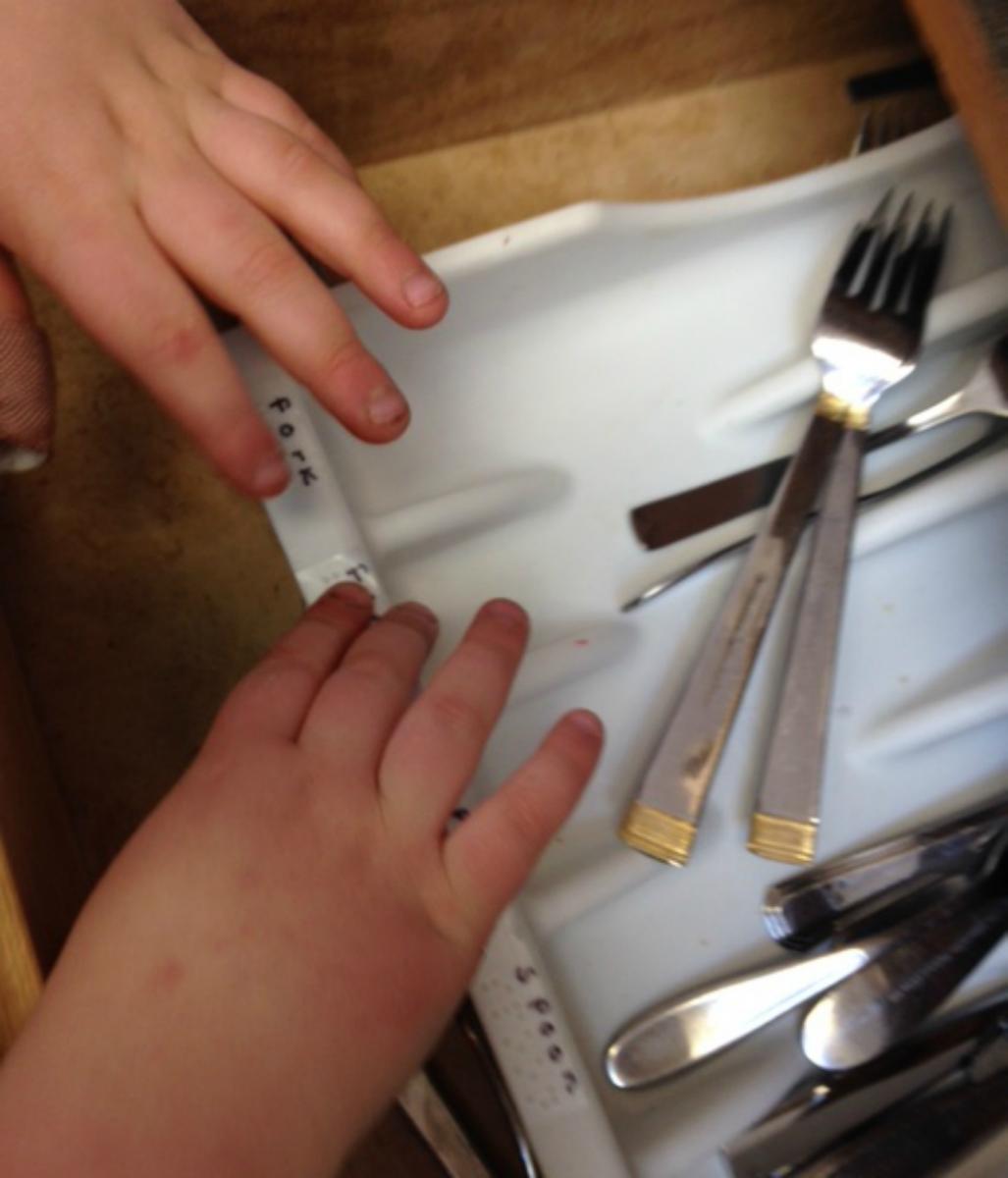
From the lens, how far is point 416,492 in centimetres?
42

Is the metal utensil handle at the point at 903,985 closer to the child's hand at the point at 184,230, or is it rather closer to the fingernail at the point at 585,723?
the fingernail at the point at 585,723

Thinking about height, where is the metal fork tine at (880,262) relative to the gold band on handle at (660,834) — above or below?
above

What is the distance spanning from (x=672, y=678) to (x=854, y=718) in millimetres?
77

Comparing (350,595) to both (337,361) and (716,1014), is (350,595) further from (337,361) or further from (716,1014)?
(716,1014)

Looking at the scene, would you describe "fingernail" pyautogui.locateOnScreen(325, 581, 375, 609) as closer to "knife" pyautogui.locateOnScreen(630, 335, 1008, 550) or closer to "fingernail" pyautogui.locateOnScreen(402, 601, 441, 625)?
"fingernail" pyautogui.locateOnScreen(402, 601, 441, 625)

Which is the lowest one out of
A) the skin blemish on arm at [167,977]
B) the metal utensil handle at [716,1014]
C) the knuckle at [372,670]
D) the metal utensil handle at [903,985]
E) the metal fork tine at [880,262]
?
the metal utensil handle at [903,985]

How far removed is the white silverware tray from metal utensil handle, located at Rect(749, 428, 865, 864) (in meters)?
0.02

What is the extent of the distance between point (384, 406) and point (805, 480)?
0.59 feet

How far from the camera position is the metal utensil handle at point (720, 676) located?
0.38 m

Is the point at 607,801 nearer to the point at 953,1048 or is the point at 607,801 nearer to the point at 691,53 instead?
the point at 953,1048

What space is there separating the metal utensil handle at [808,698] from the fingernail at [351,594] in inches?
6.4

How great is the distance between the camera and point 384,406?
12.9 inches

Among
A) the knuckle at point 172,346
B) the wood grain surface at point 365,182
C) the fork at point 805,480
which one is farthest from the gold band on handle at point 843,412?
the knuckle at point 172,346

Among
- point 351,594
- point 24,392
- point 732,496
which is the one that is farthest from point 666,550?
point 24,392
